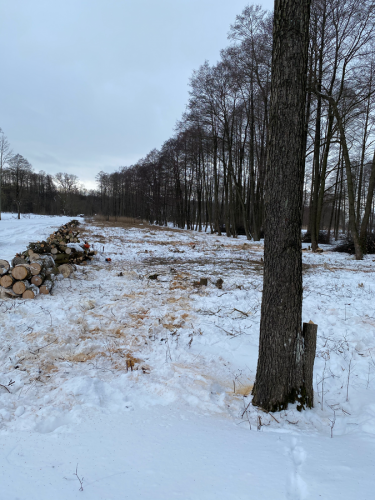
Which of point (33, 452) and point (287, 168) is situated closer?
point (33, 452)

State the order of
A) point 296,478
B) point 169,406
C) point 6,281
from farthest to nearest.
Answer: point 6,281, point 169,406, point 296,478

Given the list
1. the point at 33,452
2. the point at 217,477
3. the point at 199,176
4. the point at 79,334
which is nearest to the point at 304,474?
the point at 217,477

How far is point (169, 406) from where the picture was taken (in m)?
2.79

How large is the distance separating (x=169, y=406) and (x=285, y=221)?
2236 millimetres

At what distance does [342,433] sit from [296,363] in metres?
0.72

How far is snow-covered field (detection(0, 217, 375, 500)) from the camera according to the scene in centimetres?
183

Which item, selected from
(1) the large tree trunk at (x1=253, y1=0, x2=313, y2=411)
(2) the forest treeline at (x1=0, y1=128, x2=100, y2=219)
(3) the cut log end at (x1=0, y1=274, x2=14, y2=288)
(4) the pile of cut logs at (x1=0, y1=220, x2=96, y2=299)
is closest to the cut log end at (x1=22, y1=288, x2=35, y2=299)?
(4) the pile of cut logs at (x1=0, y1=220, x2=96, y2=299)

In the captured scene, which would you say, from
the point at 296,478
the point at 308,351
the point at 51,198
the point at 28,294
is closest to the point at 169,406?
the point at 296,478

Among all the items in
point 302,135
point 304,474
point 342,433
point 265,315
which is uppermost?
point 302,135

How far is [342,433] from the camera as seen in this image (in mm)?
2557

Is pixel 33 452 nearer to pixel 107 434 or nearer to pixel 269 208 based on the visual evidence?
pixel 107 434

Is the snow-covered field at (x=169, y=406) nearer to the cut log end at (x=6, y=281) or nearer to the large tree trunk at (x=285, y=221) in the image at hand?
the large tree trunk at (x=285, y=221)

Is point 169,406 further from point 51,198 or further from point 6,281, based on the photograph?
point 51,198

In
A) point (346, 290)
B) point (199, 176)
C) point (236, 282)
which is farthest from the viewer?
point (199, 176)
